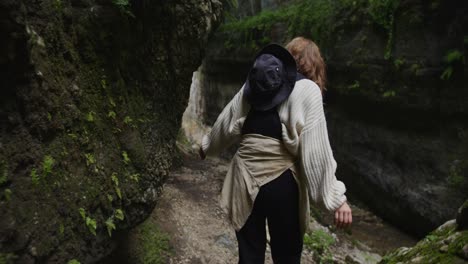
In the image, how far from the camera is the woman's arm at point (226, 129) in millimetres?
2582

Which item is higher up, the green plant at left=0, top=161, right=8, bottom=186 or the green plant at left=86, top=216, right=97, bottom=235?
the green plant at left=0, top=161, right=8, bottom=186

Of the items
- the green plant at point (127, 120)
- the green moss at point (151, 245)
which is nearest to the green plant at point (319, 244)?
the green moss at point (151, 245)

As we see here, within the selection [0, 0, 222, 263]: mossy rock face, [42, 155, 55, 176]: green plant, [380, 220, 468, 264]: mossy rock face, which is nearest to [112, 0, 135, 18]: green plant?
[0, 0, 222, 263]: mossy rock face

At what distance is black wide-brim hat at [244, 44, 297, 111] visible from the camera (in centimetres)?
238

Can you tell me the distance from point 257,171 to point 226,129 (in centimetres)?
44

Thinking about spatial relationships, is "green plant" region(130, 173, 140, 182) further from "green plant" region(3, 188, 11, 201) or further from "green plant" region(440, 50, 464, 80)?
"green plant" region(440, 50, 464, 80)

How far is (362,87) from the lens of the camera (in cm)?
753

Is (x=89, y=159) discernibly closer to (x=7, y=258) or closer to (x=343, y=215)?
(x=7, y=258)

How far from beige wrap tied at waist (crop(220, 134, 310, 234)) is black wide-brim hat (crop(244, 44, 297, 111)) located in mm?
231

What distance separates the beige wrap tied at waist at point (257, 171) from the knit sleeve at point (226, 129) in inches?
4.9

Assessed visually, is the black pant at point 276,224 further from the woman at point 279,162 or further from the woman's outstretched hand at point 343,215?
the woman's outstretched hand at point 343,215

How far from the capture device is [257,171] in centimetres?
241

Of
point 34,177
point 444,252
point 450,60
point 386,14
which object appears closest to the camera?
point 34,177

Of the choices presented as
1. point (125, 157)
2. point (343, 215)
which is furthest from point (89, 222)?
point (343, 215)
